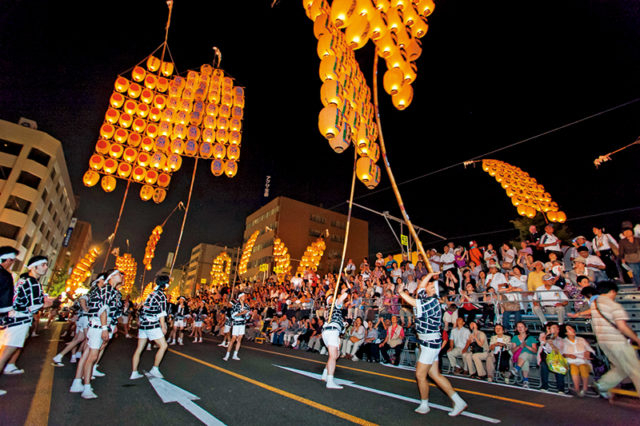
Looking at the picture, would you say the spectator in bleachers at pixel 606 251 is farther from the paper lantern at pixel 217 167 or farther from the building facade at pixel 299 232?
the building facade at pixel 299 232

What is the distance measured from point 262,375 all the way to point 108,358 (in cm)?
473

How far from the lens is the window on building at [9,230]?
33.6 m

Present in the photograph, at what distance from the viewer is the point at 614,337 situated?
4.79 meters

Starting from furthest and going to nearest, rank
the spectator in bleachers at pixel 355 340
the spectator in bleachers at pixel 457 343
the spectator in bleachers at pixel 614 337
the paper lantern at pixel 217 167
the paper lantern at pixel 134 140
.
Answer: the paper lantern at pixel 217 167 → the paper lantern at pixel 134 140 → the spectator in bleachers at pixel 355 340 → the spectator in bleachers at pixel 457 343 → the spectator in bleachers at pixel 614 337

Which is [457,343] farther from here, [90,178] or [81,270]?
[81,270]

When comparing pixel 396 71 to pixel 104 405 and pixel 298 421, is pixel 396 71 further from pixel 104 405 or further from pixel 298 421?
pixel 104 405

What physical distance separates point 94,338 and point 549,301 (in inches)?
403

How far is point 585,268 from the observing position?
347 inches

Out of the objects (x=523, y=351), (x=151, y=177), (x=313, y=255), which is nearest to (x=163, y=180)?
(x=151, y=177)

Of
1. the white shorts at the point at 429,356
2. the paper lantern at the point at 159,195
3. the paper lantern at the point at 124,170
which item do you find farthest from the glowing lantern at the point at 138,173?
the white shorts at the point at 429,356

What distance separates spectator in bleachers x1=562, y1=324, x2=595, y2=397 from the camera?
6305mm

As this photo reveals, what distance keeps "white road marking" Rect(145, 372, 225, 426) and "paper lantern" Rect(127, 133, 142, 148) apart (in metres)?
12.5

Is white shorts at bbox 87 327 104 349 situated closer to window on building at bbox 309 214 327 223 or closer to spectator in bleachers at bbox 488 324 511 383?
spectator in bleachers at bbox 488 324 511 383

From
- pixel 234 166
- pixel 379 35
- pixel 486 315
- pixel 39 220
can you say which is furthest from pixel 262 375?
pixel 39 220
